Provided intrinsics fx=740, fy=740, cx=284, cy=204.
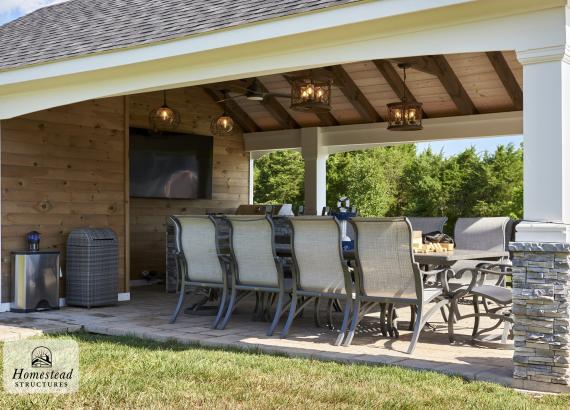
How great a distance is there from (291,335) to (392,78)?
5345 mm

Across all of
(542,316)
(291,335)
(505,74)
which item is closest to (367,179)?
(505,74)

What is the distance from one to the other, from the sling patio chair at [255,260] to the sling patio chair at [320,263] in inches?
7.5

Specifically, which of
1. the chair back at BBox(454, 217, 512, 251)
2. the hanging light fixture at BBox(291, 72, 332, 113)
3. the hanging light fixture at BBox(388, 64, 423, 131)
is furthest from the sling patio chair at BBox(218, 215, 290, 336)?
the hanging light fixture at BBox(388, 64, 423, 131)

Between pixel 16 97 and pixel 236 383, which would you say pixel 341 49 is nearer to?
pixel 236 383

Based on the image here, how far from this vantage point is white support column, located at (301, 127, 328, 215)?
12.2 meters

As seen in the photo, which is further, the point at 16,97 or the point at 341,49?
the point at 16,97

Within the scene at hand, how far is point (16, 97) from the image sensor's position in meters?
7.63

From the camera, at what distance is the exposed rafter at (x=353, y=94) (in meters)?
10.8

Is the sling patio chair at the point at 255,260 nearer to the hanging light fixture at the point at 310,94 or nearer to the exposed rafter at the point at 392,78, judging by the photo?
the hanging light fixture at the point at 310,94

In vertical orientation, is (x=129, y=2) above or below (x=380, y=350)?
above

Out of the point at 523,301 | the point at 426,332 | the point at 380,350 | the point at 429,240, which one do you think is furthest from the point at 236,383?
the point at 429,240

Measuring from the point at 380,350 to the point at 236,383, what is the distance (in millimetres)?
1443

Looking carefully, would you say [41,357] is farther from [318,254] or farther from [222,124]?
[222,124]

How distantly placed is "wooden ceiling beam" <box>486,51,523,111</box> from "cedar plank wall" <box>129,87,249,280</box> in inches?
180
